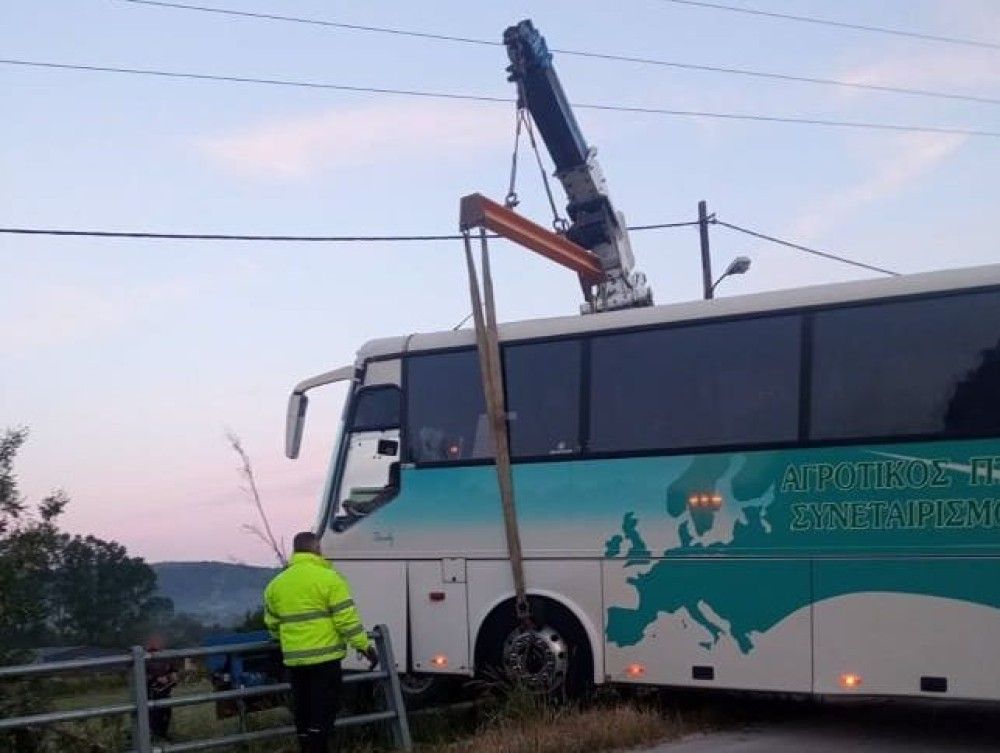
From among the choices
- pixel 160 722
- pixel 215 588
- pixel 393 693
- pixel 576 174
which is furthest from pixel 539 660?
pixel 215 588

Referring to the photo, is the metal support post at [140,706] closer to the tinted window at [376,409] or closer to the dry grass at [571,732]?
the dry grass at [571,732]

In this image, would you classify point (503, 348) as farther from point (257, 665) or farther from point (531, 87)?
point (531, 87)

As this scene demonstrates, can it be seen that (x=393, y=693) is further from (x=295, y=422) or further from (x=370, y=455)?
(x=295, y=422)

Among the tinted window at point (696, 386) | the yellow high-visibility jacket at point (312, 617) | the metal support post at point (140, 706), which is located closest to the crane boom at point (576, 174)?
the tinted window at point (696, 386)

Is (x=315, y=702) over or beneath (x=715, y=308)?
beneath

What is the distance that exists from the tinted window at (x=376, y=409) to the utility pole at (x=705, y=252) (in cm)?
1592

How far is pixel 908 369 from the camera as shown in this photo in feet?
35.4

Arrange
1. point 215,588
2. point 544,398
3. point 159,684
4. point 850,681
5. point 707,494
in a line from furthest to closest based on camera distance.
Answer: point 215,588
point 544,398
point 159,684
point 707,494
point 850,681

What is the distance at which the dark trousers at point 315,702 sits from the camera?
1016 centimetres

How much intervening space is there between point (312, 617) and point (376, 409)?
149 inches

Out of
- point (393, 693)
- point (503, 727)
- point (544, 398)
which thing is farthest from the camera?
point (544, 398)

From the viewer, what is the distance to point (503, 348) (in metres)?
12.9

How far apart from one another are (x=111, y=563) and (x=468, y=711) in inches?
1398

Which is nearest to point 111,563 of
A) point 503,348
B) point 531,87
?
point 531,87
